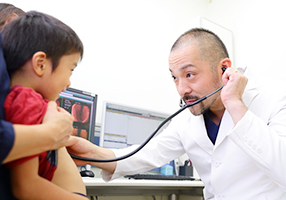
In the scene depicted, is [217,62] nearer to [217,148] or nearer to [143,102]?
[217,148]

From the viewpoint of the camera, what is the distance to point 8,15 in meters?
0.91

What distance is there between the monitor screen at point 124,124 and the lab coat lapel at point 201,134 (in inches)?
29.2

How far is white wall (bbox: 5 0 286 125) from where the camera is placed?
2.24m

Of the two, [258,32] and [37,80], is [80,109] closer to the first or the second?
[37,80]

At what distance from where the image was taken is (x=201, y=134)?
4.36 ft

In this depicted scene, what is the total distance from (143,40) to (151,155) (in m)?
1.56

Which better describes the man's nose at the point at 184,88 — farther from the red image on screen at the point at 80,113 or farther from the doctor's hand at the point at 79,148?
the red image on screen at the point at 80,113

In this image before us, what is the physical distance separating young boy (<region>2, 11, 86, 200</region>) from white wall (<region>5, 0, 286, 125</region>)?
4.86 feet

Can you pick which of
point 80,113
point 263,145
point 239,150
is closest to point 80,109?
point 80,113

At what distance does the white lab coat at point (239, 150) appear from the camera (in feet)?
3.26

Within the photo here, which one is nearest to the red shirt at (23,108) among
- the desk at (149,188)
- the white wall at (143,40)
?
the desk at (149,188)

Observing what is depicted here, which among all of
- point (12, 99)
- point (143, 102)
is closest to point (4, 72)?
point (12, 99)

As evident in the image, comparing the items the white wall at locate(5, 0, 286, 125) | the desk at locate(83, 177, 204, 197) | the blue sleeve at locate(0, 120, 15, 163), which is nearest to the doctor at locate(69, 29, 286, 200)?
the desk at locate(83, 177, 204, 197)

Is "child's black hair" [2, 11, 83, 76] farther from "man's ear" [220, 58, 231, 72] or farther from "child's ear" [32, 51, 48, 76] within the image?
"man's ear" [220, 58, 231, 72]
